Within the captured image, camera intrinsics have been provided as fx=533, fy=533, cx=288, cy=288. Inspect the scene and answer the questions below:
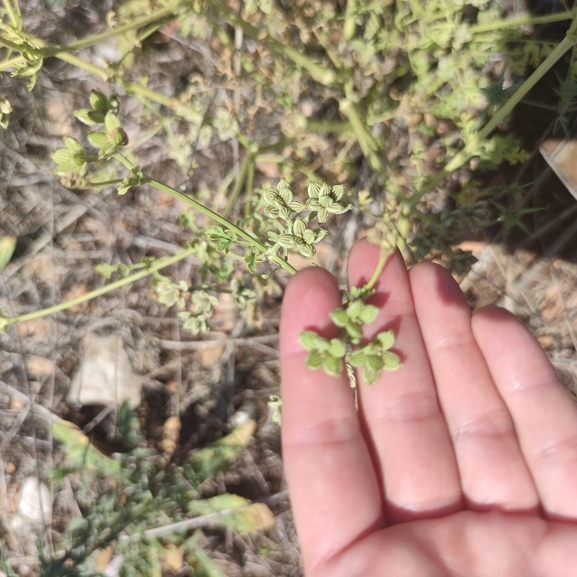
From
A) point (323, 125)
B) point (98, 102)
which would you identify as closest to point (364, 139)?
point (323, 125)

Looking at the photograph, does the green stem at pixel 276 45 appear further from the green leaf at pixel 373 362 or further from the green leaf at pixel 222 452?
the green leaf at pixel 222 452

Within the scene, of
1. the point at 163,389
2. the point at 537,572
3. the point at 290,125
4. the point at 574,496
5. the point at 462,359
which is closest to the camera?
the point at 537,572

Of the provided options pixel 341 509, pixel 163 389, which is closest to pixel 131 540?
pixel 163 389

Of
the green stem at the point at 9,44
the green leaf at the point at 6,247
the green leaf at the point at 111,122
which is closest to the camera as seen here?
the green stem at the point at 9,44

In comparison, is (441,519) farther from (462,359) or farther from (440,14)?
Answer: (440,14)

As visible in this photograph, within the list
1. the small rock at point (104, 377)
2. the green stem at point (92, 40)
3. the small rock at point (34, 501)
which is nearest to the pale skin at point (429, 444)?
the green stem at point (92, 40)

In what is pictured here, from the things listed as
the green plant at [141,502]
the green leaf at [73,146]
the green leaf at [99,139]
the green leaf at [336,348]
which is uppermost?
the green leaf at [99,139]

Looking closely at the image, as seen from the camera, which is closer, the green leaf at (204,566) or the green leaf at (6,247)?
the green leaf at (204,566)
